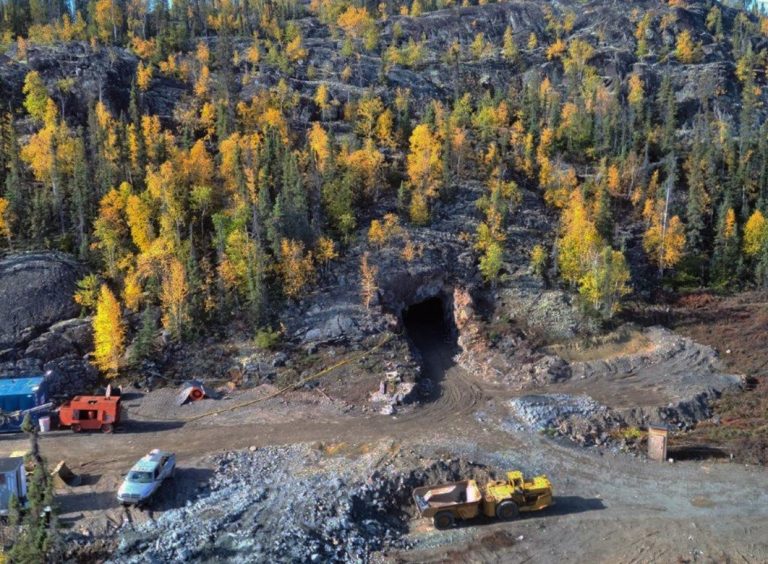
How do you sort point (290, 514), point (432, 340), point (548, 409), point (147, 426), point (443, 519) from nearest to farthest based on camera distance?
1. point (443, 519)
2. point (290, 514)
3. point (147, 426)
4. point (548, 409)
5. point (432, 340)

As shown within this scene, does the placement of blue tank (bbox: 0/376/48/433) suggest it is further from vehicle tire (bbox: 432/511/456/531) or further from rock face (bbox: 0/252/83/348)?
vehicle tire (bbox: 432/511/456/531)

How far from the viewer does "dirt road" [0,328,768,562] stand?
23375mm

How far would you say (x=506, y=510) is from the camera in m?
24.6

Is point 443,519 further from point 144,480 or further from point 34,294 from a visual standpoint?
point 34,294

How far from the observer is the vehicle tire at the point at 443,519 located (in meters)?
24.1

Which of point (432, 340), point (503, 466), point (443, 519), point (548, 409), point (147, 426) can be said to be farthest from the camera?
point (432, 340)

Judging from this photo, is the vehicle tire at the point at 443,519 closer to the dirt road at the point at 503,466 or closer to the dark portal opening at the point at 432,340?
the dirt road at the point at 503,466

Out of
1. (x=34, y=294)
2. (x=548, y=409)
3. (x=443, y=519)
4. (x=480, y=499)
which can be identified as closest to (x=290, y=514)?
(x=443, y=519)

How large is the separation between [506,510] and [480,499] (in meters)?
1.23

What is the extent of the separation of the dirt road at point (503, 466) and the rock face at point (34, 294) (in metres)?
13.2

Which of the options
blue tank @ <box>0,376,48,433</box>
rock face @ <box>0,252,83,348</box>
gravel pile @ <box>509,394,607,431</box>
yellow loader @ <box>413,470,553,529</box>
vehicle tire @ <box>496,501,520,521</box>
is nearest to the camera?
yellow loader @ <box>413,470,553,529</box>

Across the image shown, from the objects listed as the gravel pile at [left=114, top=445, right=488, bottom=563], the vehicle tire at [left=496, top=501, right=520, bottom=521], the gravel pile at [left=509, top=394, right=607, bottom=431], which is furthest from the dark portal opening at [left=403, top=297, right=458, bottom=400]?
the vehicle tire at [left=496, top=501, right=520, bottom=521]

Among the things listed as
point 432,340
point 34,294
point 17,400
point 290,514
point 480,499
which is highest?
point 34,294

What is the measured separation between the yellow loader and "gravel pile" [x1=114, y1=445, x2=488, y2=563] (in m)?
1.56
